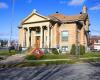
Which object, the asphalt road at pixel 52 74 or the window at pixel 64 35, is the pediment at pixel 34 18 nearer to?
the window at pixel 64 35

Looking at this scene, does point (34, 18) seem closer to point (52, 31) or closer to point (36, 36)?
point (36, 36)

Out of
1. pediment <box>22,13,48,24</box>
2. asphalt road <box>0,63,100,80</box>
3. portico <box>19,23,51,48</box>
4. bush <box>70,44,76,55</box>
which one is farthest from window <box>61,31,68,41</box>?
asphalt road <box>0,63,100,80</box>

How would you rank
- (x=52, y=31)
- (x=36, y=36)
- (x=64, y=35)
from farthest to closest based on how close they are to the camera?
(x=36, y=36) < (x=64, y=35) < (x=52, y=31)

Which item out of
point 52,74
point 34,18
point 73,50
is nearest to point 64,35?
point 73,50

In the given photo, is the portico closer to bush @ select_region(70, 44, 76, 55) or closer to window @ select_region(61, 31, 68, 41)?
window @ select_region(61, 31, 68, 41)

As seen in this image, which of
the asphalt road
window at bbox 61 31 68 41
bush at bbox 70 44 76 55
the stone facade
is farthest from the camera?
window at bbox 61 31 68 41

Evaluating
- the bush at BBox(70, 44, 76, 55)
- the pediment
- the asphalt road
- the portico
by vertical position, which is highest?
the pediment

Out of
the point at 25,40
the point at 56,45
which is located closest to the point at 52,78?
the point at 56,45

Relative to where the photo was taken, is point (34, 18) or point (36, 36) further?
point (36, 36)

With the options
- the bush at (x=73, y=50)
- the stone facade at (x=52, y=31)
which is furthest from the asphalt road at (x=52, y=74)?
the stone facade at (x=52, y=31)

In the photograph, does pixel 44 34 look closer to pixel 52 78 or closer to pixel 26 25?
pixel 26 25

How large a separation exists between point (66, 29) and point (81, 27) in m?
4.33

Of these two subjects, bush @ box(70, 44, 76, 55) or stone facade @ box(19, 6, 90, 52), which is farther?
stone facade @ box(19, 6, 90, 52)

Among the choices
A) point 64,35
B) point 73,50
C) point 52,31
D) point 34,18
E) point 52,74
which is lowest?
point 52,74
